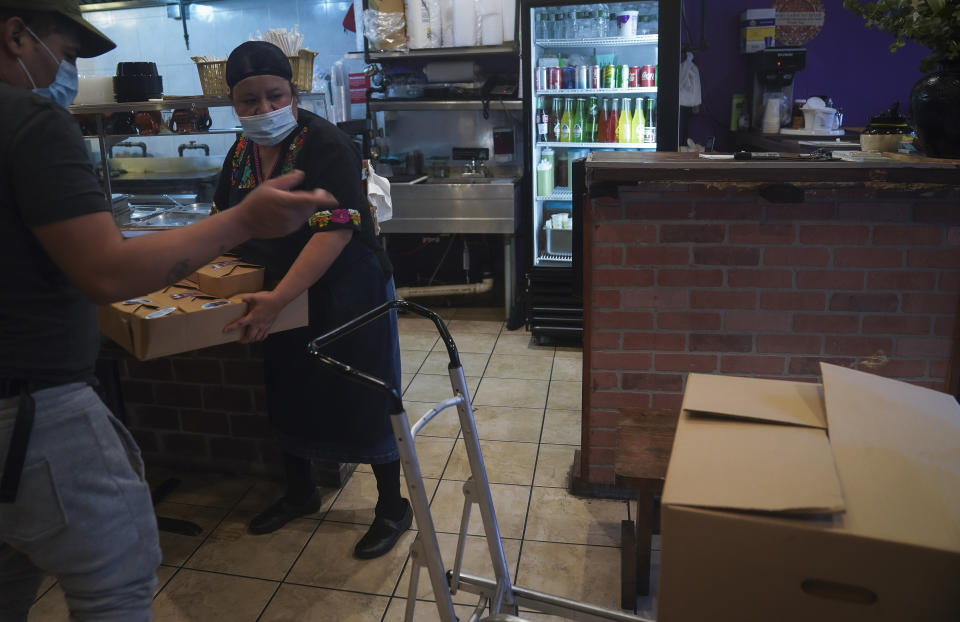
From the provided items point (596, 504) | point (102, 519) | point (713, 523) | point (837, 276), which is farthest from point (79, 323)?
point (837, 276)

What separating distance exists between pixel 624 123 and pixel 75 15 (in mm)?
3774

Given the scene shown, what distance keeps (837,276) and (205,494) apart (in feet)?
8.05

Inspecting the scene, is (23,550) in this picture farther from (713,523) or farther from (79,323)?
(713,523)

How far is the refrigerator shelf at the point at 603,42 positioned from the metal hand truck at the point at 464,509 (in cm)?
321

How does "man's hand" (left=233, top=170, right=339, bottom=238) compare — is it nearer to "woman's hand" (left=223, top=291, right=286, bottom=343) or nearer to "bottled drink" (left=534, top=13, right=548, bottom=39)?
"woman's hand" (left=223, top=291, right=286, bottom=343)

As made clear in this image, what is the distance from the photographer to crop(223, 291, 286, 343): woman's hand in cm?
207

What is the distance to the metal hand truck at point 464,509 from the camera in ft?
4.99

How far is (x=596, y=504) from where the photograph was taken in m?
2.80

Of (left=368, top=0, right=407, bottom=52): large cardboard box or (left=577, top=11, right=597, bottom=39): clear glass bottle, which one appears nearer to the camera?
(left=577, top=11, right=597, bottom=39): clear glass bottle

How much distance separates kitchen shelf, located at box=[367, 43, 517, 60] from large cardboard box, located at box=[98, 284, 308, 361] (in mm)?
3284

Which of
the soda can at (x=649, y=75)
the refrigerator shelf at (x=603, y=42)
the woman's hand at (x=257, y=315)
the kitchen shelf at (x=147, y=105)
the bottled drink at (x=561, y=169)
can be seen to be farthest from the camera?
the bottled drink at (x=561, y=169)

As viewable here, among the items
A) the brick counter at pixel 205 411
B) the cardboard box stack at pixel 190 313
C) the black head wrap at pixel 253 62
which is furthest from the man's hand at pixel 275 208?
the brick counter at pixel 205 411

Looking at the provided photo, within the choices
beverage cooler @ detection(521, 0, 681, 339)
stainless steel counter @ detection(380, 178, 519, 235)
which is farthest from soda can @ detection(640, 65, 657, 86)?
stainless steel counter @ detection(380, 178, 519, 235)

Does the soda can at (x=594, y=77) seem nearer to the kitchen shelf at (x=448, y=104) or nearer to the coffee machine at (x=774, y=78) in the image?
the kitchen shelf at (x=448, y=104)
